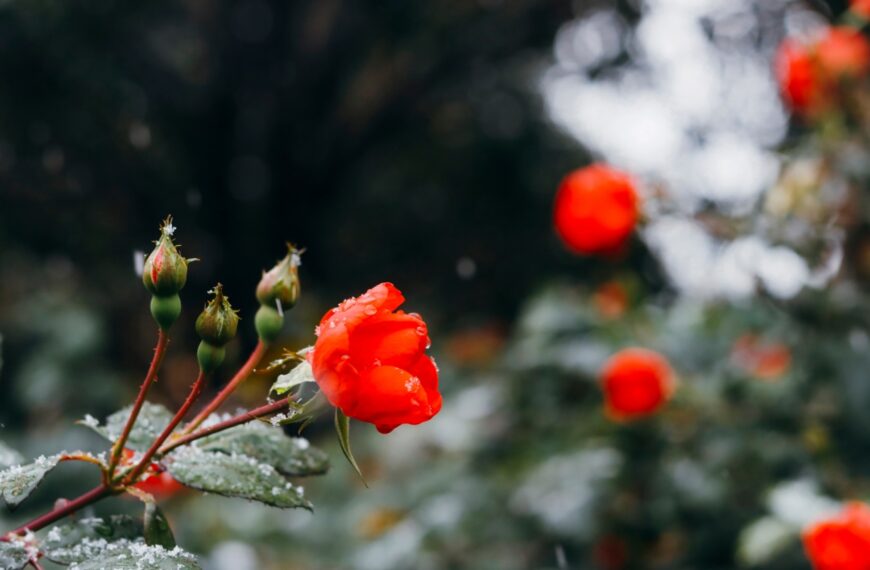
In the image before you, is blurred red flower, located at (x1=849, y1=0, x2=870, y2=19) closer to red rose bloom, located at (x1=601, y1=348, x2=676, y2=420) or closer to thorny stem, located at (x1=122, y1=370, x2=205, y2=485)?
red rose bloom, located at (x1=601, y1=348, x2=676, y2=420)

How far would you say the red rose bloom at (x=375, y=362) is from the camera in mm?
518

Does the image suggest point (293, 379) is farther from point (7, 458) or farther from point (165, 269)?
point (7, 458)

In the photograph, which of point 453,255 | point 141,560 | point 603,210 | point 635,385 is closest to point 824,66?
point 603,210

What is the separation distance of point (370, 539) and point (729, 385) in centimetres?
80

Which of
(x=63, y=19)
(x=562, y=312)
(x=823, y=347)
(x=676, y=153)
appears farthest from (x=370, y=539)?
(x=676, y=153)

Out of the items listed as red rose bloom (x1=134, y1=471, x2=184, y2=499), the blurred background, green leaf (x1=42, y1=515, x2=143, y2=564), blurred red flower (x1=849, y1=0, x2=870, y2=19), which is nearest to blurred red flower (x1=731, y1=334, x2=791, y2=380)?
the blurred background

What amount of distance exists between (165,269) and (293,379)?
0.10 meters

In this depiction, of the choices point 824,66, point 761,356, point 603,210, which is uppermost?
point 824,66

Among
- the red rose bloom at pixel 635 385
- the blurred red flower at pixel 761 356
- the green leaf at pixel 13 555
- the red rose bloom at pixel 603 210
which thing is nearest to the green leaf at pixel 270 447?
the green leaf at pixel 13 555

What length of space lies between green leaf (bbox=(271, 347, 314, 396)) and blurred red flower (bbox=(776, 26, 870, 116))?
162 cm

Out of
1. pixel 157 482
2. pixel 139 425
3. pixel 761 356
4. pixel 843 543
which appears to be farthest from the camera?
pixel 761 356

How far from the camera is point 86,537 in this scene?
58 cm

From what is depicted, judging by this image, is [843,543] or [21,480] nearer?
[21,480]

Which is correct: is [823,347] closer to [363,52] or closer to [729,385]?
[729,385]
